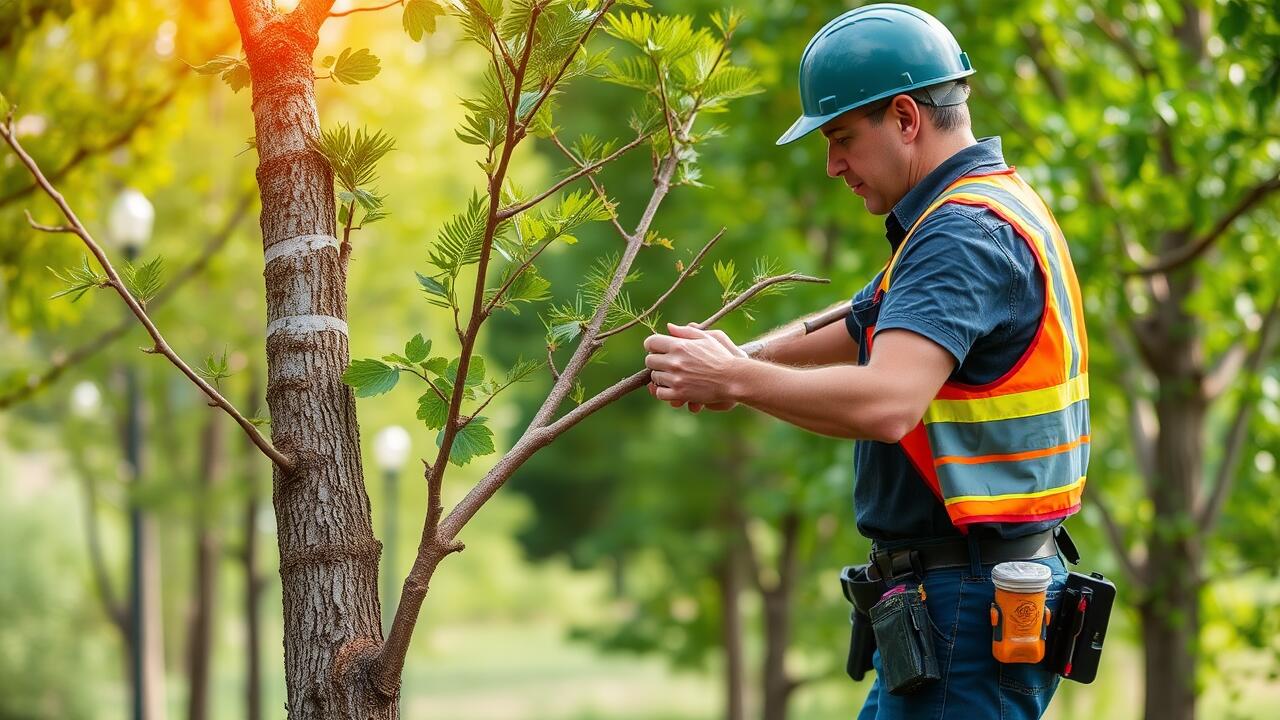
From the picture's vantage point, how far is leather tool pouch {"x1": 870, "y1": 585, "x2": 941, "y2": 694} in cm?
253

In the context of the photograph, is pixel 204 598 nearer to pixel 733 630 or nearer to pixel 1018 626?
pixel 733 630

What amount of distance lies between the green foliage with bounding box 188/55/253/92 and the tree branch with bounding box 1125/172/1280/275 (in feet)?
13.3

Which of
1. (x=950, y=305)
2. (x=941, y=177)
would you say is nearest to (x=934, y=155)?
(x=941, y=177)

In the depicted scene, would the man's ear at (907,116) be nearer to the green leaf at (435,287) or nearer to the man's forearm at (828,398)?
the man's forearm at (828,398)

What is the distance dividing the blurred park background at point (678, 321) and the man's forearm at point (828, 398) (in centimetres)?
46

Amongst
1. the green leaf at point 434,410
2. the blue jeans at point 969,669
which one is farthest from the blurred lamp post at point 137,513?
the blue jeans at point 969,669

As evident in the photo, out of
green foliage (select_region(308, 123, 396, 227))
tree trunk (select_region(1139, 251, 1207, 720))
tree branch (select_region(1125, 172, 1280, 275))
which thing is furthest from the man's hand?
tree trunk (select_region(1139, 251, 1207, 720))

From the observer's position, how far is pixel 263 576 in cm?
1467

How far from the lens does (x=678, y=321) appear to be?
12172mm

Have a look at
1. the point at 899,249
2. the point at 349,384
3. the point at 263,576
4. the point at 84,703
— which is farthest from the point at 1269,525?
the point at 84,703

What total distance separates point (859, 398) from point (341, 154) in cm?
110

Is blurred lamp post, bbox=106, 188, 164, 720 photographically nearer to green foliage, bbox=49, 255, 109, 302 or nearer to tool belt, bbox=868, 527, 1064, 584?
green foliage, bbox=49, 255, 109, 302

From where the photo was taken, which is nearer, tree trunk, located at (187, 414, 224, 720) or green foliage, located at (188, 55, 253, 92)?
green foliage, located at (188, 55, 253, 92)

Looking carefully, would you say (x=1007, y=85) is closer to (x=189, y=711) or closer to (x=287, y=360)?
(x=287, y=360)
